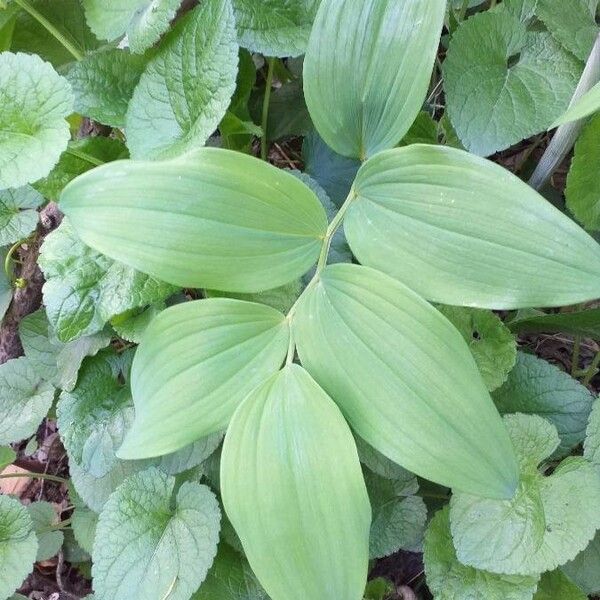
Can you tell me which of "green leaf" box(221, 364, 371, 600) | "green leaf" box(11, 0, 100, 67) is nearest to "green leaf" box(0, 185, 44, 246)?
"green leaf" box(11, 0, 100, 67)

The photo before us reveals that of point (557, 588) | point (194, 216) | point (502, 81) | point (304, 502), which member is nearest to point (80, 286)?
point (194, 216)

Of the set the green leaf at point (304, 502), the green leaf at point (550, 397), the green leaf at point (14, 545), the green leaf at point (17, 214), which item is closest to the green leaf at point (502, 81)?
the green leaf at point (550, 397)

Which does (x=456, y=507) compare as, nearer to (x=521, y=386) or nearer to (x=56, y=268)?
(x=521, y=386)

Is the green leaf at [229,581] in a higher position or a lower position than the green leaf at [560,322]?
lower

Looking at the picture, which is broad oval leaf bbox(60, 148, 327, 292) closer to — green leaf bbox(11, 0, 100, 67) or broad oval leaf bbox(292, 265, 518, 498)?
broad oval leaf bbox(292, 265, 518, 498)

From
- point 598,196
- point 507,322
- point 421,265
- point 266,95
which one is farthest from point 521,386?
point 266,95

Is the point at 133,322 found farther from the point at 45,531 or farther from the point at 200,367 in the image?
the point at 45,531

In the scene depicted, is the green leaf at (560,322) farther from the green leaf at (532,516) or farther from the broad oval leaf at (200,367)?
the broad oval leaf at (200,367)
